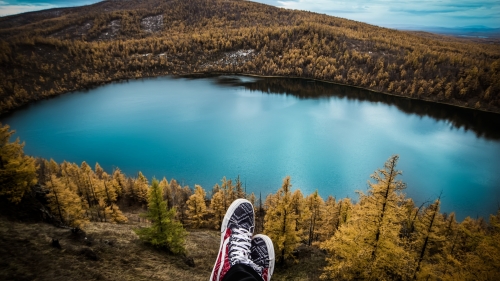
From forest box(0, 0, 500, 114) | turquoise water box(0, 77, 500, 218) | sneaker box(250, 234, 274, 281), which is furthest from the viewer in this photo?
forest box(0, 0, 500, 114)

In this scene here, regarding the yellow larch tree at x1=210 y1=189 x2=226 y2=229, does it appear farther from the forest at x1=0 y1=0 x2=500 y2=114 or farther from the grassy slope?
the forest at x1=0 y1=0 x2=500 y2=114

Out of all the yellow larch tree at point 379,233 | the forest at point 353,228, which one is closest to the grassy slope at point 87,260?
the forest at point 353,228

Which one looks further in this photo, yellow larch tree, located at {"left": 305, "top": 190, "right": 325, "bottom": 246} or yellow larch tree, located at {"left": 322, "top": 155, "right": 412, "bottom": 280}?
yellow larch tree, located at {"left": 305, "top": 190, "right": 325, "bottom": 246}

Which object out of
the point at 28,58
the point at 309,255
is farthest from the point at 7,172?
the point at 28,58

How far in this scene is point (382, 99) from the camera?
112688 mm

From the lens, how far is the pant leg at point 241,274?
22.3 feet

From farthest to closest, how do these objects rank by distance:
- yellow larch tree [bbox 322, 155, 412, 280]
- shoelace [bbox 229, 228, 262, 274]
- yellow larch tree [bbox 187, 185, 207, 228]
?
1. yellow larch tree [bbox 187, 185, 207, 228]
2. yellow larch tree [bbox 322, 155, 412, 280]
3. shoelace [bbox 229, 228, 262, 274]

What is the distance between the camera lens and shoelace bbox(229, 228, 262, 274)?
8.22 meters

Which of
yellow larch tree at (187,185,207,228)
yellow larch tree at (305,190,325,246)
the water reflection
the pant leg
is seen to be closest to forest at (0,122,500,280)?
yellow larch tree at (305,190,325,246)

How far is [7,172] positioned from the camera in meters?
15.2

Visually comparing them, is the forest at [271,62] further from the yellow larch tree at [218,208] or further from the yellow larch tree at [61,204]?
the yellow larch tree at [218,208]

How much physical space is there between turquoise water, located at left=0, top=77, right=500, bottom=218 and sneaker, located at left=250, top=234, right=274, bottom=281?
128 feet

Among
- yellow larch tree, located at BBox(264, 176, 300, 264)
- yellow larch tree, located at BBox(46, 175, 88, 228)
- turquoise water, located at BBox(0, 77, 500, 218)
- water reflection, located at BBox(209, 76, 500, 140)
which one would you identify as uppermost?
yellow larch tree, located at BBox(264, 176, 300, 264)

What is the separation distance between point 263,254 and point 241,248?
1138mm
